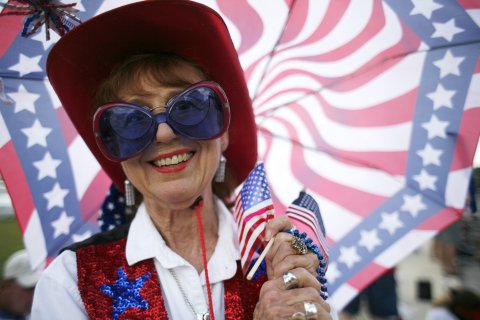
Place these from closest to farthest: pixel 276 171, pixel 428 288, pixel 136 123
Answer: pixel 136 123, pixel 276 171, pixel 428 288

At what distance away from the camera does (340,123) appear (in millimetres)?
2215

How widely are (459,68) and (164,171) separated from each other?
1421 millimetres

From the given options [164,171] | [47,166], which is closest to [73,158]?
[47,166]

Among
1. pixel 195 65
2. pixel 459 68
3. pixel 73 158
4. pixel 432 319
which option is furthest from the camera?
pixel 432 319

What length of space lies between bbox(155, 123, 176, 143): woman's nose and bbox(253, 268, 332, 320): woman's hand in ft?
2.06

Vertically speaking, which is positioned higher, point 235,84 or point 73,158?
point 235,84

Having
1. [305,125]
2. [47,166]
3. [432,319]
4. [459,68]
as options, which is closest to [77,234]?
[47,166]

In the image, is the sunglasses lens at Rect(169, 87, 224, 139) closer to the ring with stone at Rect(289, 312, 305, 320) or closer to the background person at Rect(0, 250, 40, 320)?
the ring with stone at Rect(289, 312, 305, 320)

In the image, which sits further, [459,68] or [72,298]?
[459,68]

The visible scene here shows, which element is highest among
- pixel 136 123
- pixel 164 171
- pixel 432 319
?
pixel 136 123

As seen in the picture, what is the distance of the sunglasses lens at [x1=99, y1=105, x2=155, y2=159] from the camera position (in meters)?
1.48

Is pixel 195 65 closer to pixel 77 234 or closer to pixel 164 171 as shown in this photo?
pixel 164 171

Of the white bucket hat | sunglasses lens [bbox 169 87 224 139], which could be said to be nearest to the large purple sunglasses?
sunglasses lens [bbox 169 87 224 139]

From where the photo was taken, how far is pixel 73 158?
213 cm
